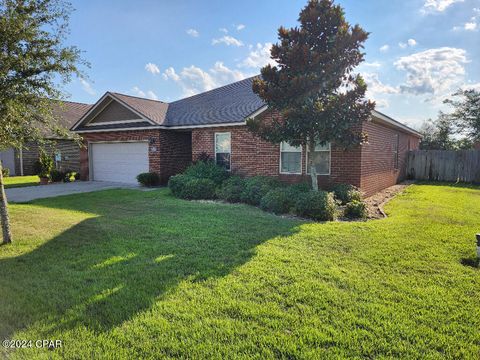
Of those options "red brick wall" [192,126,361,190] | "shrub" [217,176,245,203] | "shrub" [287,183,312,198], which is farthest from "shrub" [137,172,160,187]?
"shrub" [287,183,312,198]

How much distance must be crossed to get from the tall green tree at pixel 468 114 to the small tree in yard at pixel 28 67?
31.0m

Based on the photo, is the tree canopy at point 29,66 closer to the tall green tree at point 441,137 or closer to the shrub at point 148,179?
the shrub at point 148,179

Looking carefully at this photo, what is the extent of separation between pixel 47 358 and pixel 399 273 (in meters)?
4.22

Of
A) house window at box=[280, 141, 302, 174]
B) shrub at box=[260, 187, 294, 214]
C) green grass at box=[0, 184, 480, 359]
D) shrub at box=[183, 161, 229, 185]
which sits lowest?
green grass at box=[0, 184, 480, 359]

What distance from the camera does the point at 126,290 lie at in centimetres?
391

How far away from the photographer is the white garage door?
16312mm

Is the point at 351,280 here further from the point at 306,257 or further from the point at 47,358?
the point at 47,358

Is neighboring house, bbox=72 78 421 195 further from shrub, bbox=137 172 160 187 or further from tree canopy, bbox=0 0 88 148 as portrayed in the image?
tree canopy, bbox=0 0 88 148

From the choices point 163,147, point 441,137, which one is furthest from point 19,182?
point 441,137

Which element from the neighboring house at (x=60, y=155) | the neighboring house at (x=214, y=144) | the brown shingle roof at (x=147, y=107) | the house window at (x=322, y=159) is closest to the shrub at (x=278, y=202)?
the neighboring house at (x=214, y=144)

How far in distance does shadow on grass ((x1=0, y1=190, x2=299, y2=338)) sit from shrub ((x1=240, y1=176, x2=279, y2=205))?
50.9 inches

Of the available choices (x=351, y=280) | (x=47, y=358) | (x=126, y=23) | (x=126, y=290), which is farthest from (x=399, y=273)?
(x=126, y=23)

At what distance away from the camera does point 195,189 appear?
11.1 meters

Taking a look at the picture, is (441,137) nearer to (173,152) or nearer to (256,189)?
(173,152)
